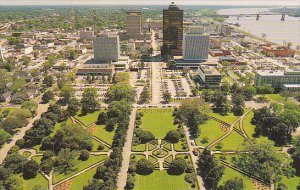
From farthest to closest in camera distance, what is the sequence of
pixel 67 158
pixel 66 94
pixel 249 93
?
pixel 249 93
pixel 66 94
pixel 67 158

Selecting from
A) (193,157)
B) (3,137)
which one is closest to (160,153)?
(193,157)

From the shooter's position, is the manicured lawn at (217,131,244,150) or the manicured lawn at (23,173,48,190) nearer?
the manicured lawn at (23,173,48,190)

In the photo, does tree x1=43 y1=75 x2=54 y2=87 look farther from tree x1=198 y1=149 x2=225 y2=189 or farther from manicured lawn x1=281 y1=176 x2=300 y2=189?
manicured lawn x1=281 y1=176 x2=300 y2=189

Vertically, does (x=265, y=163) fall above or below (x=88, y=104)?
below

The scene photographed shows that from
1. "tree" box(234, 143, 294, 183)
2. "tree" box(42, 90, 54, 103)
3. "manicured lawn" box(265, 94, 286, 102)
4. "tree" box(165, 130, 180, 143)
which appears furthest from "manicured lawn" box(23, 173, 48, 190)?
"manicured lawn" box(265, 94, 286, 102)

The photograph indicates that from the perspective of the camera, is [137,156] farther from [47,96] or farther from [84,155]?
[47,96]

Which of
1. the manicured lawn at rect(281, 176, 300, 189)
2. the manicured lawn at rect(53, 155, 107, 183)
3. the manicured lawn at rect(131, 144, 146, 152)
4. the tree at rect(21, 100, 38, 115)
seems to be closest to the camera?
the manicured lawn at rect(281, 176, 300, 189)
